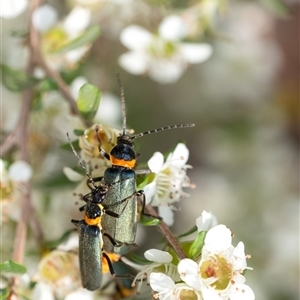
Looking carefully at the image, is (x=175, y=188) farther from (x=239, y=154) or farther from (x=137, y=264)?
(x=239, y=154)

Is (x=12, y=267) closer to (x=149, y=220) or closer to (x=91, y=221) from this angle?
(x=91, y=221)

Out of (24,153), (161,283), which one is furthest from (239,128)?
(161,283)

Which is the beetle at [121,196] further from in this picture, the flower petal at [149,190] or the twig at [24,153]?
the twig at [24,153]

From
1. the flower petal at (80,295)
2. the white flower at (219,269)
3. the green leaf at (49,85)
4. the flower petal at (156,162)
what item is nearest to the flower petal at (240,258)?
the white flower at (219,269)

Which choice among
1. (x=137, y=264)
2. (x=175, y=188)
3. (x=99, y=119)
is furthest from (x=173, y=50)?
(x=137, y=264)

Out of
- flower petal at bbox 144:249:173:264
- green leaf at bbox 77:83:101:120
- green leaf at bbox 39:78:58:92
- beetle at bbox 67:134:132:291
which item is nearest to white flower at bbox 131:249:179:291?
flower petal at bbox 144:249:173:264

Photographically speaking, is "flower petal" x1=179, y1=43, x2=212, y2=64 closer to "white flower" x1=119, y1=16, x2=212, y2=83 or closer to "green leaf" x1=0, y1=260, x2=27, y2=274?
"white flower" x1=119, y1=16, x2=212, y2=83
